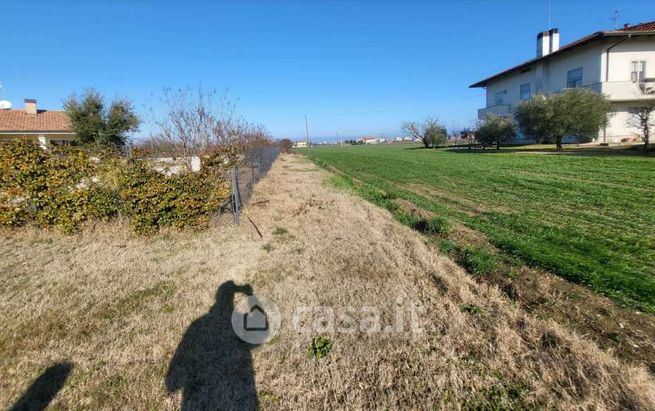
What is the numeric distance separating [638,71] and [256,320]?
37.5m

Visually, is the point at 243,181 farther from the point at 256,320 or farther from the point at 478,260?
the point at 478,260

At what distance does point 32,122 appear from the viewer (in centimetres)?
2958

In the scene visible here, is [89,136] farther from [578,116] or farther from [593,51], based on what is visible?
[593,51]

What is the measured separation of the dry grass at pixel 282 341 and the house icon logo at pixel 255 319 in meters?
0.13

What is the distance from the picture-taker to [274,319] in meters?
3.28

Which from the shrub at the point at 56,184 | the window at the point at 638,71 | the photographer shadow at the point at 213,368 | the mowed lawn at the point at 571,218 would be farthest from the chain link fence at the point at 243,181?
the window at the point at 638,71

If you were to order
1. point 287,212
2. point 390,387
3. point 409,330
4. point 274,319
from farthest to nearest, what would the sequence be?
point 287,212, point 274,319, point 409,330, point 390,387

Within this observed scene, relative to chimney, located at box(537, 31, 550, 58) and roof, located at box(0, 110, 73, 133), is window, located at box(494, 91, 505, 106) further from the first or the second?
roof, located at box(0, 110, 73, 133)

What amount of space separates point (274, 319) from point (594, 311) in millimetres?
3096

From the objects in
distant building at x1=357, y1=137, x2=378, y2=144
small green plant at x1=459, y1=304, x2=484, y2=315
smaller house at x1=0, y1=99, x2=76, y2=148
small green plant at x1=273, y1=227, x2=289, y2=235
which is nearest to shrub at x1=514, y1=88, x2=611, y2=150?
small green plant at x1=273, y1=227, x2=289, y2=235

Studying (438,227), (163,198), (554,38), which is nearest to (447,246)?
(438,227)

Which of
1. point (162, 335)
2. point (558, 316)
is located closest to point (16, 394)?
point (162, 335)

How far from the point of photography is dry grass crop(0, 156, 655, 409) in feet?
7.55

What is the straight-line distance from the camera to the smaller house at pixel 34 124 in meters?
27.8
